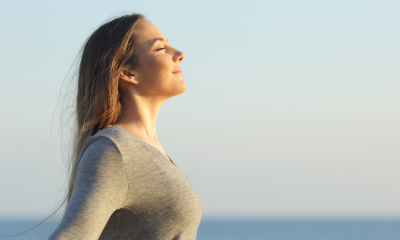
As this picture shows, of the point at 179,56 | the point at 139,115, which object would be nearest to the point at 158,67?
the point at 179,56

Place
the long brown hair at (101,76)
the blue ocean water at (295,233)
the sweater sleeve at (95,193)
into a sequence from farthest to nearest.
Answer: the blue ocean water at (295,233)
the long brown hair at (101,76)
the sweater sleeve at (95,193)

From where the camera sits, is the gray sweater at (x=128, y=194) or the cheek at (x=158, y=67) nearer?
the gray sweater at (x=128, y=194)

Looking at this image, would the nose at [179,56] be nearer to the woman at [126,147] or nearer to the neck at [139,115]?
the woman at [126,147]

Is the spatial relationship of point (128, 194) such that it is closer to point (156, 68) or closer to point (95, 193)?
point (95, 193)

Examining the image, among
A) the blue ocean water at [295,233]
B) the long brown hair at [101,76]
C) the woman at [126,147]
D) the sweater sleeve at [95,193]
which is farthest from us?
the blue ocean water at [295,233]

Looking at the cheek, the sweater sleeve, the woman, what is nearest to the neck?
the woman

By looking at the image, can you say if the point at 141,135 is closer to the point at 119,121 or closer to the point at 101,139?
the point at 119,121

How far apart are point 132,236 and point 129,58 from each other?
966 mm

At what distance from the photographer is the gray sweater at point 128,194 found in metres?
1.63

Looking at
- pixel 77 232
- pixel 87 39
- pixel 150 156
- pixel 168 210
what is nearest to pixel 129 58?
pixel 87 39

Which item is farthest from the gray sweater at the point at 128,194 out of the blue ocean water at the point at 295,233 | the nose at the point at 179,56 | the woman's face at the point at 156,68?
the blue ocean water at the point at 295,233

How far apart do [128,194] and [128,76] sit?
0.77m

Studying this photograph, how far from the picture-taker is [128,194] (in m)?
1.86

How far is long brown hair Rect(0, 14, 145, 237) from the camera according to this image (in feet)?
7.46
